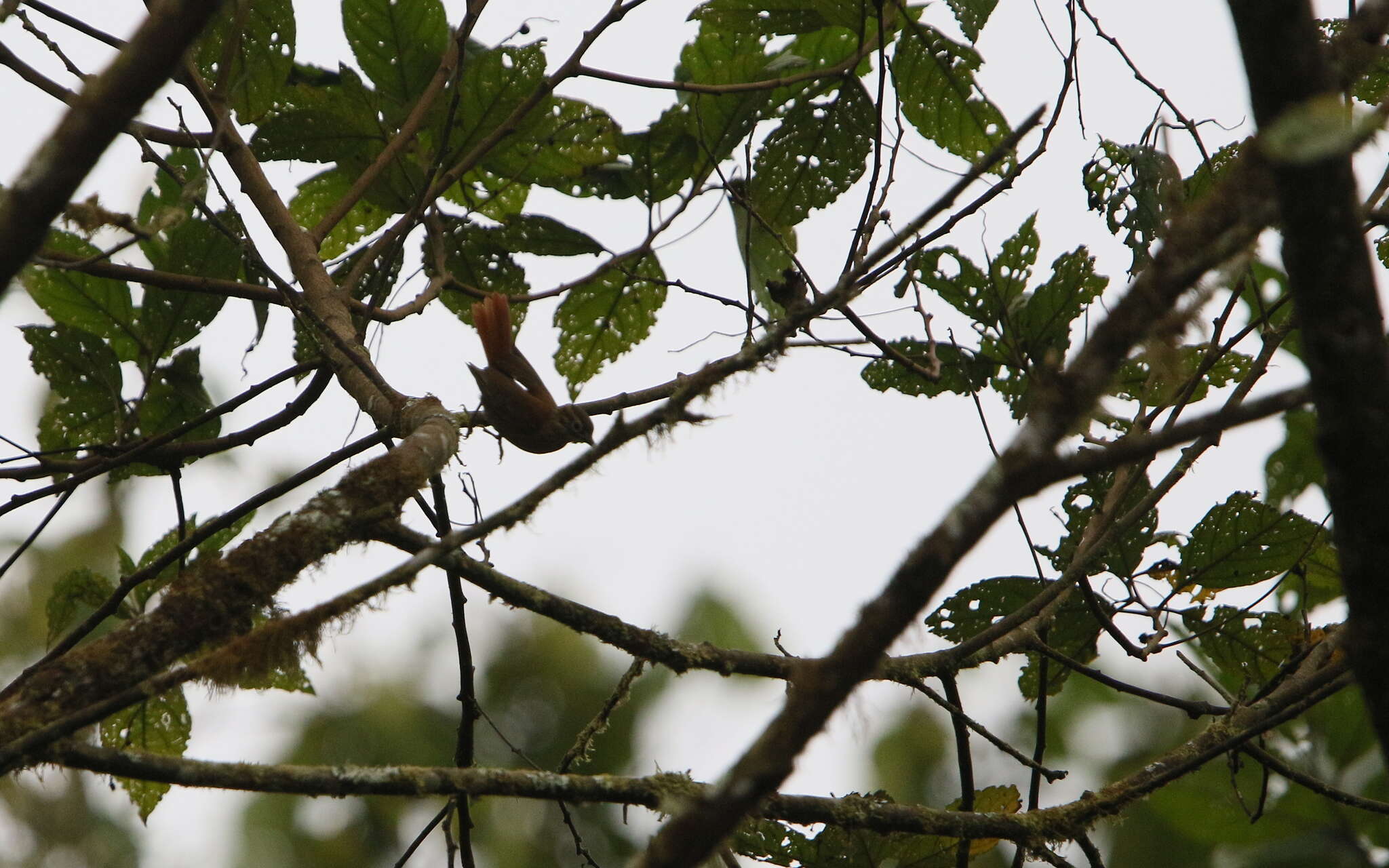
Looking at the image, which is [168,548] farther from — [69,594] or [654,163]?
[654,163]

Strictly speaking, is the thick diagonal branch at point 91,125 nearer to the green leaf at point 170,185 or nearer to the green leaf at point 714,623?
the green leaf at point 170,185

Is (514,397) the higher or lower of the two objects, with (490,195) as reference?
lower

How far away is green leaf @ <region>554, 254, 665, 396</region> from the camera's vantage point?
9.33 ft

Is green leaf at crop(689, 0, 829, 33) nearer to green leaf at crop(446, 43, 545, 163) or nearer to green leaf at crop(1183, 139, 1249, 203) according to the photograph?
green leaf at crop(446, 43, 545, 163)

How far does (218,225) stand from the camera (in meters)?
1.95

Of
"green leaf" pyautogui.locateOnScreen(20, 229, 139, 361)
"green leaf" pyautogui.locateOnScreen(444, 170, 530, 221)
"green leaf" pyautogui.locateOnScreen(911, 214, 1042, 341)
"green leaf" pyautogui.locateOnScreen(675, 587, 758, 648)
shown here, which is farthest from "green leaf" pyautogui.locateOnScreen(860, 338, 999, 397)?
"green leaf" pyautogui.locateOnScreen(675, 587, 758, 648)

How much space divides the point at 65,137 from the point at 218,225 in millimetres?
1011

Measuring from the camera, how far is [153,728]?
243 cm

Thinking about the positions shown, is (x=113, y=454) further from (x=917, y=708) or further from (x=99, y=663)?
(x=917, y=708)

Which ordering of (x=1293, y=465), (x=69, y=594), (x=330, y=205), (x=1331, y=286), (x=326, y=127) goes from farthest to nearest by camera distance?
(x=1293, y=465), (x=330, y=205), (x=69, y=594), (x=326, y=127), (x=1331, y=286)

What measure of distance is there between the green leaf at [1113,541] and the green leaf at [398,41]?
1724 millimetres

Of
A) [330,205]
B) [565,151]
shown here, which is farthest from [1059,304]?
[330,205]

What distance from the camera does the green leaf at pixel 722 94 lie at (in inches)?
97.5

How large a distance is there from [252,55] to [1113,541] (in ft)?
6.88
